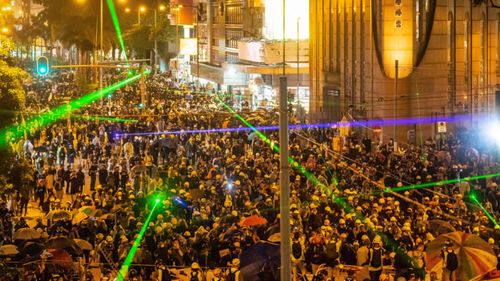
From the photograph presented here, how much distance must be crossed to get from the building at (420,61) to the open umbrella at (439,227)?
23824 millimetres

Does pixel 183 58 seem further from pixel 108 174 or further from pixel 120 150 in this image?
pixel 108 174

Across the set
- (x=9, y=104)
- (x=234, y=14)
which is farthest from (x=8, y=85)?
(x=234, y=14)

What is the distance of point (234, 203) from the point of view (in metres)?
25.8

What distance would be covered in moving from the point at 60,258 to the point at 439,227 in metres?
7.75

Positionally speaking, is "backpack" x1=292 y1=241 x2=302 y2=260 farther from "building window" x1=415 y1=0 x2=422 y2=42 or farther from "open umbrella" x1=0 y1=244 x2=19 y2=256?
"building window" x1=415 y1=0 x2=422 y2=42

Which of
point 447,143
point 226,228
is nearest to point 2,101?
point 226,228

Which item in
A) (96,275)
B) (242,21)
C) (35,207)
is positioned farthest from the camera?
(242,21)

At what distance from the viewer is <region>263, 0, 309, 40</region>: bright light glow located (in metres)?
67.6

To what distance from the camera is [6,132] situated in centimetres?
1875

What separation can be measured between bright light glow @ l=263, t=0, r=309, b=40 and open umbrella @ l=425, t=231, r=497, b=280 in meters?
49.8

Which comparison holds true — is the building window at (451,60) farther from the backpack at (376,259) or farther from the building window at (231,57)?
the building window at (231,57)

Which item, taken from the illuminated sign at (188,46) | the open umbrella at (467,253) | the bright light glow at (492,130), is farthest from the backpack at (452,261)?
the illuminated sign at (188,46)

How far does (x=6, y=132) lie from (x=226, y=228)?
531cm

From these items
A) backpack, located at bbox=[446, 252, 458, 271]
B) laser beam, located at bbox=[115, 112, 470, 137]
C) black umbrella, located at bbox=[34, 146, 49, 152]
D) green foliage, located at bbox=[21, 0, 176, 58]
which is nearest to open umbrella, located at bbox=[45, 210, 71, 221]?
backpack, located at bbox=[446, 252, 458, 271]
